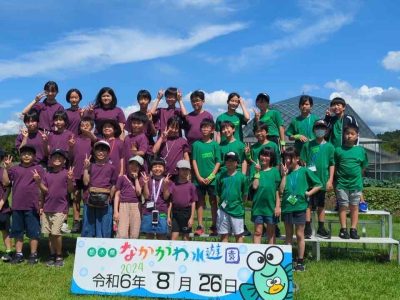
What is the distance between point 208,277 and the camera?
562cm

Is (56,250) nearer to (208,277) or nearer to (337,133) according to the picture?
(208,277)

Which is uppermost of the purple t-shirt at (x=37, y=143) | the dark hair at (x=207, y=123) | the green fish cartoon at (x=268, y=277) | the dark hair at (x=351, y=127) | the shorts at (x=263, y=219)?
the dark hair at (x=207, y=123)

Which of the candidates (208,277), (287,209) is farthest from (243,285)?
(287,209)

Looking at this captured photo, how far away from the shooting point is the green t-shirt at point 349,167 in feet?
26.2

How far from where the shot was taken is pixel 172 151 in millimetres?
7938

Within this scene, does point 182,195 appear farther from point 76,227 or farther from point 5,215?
point 5,215

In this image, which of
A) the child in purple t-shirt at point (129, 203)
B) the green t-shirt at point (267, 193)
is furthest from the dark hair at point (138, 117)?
the green t-shirt at point (267, 193)

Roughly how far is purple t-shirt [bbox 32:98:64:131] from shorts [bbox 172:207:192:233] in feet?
9.91

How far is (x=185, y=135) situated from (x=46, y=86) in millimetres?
2838

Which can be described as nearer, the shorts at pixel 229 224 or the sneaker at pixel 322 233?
the shorts at pixel 229 224

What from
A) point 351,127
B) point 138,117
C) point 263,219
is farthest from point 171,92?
point 351,127

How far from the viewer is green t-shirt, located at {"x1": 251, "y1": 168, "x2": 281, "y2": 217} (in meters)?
7.27

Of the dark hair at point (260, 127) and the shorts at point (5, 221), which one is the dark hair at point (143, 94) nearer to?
the dark hair at point (260, 127)

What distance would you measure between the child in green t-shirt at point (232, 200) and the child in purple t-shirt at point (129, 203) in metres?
1.22
